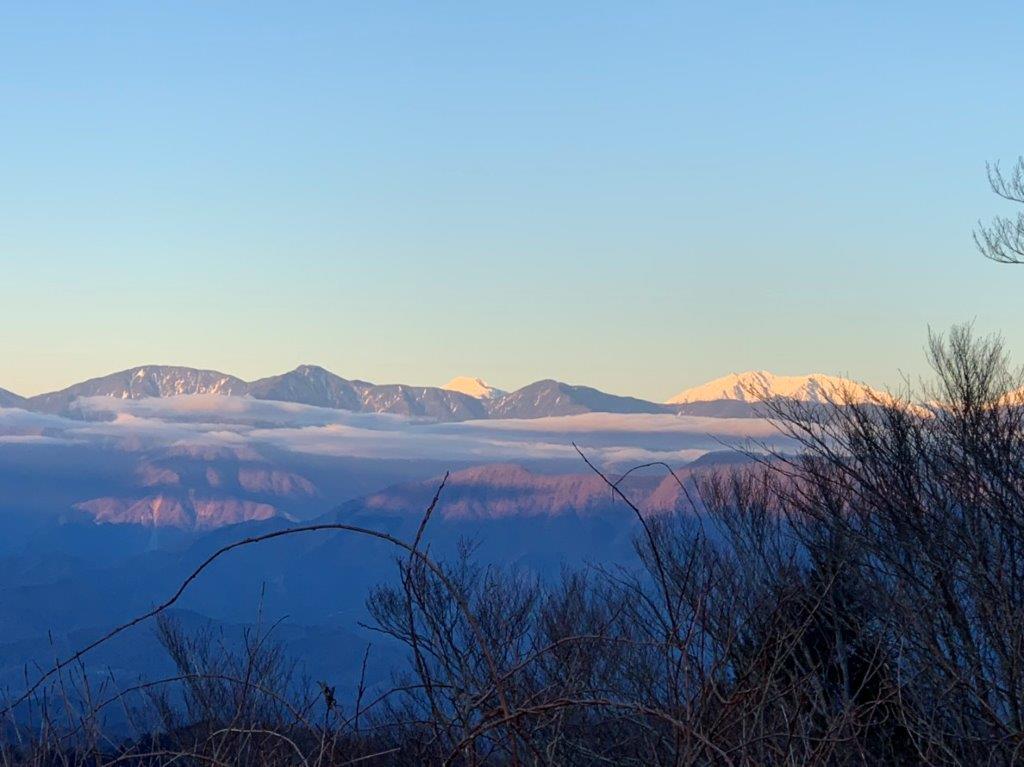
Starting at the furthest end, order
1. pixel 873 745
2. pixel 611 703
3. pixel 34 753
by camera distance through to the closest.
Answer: pixel 873 745 < pixel 34 753 < pixel 611 703

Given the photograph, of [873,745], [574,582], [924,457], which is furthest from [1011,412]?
[574,582]

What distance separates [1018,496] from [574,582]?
Answer: 24.7m

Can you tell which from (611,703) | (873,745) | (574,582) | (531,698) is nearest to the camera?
(611,703)

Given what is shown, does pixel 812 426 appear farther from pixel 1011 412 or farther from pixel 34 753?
pixel 34 753

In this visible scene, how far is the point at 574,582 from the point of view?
41.5 m

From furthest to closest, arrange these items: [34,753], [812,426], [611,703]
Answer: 1. [812,426]
2. [34,753]
3. [611,703]

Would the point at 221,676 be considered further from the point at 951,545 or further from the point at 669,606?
the point at 951,545

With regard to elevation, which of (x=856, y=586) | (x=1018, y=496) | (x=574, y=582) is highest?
(x=1018, y=496)

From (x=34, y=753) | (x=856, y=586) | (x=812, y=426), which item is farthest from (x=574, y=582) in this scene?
(x=34, y=753)

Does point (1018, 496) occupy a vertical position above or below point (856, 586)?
above

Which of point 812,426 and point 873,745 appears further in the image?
point 812,426

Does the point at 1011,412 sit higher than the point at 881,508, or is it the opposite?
the point at 1011,412

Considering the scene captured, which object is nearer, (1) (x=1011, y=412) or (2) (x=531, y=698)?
(2) (x=531, y=698)

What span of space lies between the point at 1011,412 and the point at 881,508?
8.52 feet
